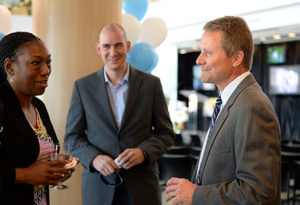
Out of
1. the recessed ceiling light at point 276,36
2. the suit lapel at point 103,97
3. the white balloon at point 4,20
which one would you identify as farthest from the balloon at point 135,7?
the recessed ceiling light at point 276,36

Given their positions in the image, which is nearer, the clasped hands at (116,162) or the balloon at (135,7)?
the clasped hands at (116,162)

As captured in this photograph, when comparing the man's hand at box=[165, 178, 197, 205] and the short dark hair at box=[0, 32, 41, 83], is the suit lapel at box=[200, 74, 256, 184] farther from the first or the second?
the short dark hair at box=[0, 32, 41, 83]

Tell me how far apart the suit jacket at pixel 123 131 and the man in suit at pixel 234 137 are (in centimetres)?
71

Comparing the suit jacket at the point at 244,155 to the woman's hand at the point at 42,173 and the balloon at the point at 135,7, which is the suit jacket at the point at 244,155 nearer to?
the woman's hand at the point at 42,173

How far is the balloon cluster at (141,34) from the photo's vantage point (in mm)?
3859

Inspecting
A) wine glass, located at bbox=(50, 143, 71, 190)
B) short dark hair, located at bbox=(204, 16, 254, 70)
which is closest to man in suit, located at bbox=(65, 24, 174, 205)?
wine glass, located at bbox=(50, 143, 71, 190)

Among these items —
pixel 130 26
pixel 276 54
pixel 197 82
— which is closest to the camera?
pixel 130 26

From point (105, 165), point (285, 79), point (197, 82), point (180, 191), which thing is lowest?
point (197, 82)

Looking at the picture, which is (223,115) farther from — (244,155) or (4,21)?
(4,21)

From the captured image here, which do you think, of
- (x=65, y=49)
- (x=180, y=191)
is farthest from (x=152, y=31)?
(x=180, y=191)

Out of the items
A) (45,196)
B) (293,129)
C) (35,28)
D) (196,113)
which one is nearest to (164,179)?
(35,28)

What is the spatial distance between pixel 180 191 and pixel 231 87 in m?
0.51

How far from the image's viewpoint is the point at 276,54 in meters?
14.9

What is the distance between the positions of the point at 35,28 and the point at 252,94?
2.43 m
